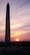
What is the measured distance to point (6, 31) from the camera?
141ft

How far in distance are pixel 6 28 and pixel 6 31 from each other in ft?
3.32

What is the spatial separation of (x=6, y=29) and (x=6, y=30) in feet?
1.12

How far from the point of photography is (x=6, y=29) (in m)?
43.1

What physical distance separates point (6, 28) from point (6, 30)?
67 centimetres

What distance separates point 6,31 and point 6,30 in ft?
1.14

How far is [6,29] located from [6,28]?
0.39 metres

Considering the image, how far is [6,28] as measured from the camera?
4331 cm

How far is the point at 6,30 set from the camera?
142ft
